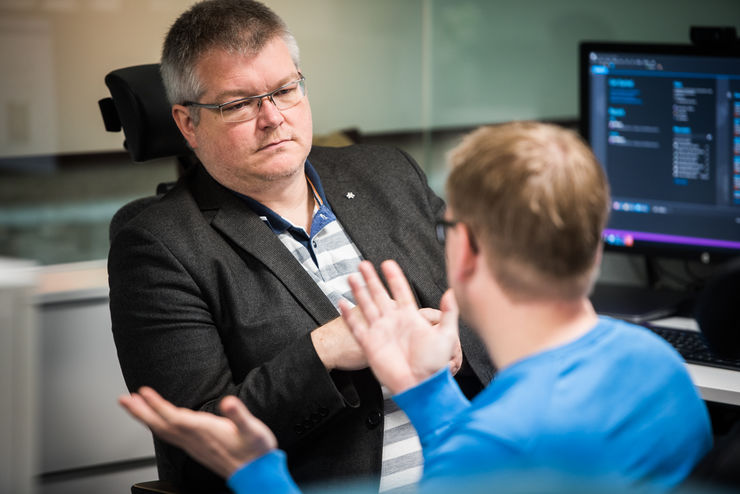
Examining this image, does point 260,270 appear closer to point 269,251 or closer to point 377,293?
point 269,251

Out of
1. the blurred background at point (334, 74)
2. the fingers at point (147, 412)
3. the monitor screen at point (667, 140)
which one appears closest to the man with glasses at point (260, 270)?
the fingers at point (147, 412)

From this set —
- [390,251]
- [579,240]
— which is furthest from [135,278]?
[579,240]

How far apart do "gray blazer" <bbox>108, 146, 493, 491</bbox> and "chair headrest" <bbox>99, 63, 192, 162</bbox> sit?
0.32 ft

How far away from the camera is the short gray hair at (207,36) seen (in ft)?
Result: 5.26

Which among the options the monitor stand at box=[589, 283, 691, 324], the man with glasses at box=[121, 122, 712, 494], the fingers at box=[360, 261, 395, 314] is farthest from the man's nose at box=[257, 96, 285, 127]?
the monitor stand at box=[589, 283, 691, 324]

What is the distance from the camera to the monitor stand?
77.2 inches

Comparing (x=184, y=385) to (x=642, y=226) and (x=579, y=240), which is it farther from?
(x=642, y=226)

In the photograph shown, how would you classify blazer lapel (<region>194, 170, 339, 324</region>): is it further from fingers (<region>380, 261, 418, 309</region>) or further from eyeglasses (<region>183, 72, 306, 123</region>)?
fingers (<region>380, 261, 418, 309</region>)

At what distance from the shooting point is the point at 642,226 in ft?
6.89

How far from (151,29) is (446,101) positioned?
109 cm

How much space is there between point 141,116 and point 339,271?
47 cm

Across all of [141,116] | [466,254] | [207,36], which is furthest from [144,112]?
[466,254]

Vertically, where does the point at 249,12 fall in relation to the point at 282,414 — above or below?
above

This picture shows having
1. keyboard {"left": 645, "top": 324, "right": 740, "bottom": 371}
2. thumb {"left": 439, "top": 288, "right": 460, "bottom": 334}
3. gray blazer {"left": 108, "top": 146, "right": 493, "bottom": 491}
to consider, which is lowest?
keyboard {"left": 645, "top": 324, "right": 740, "bottom": 371}
